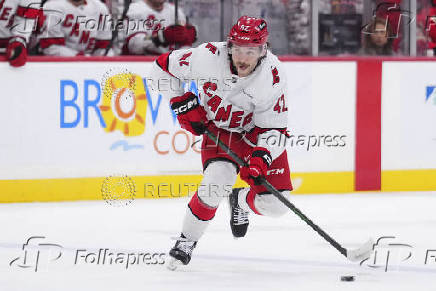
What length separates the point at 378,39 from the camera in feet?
21.7

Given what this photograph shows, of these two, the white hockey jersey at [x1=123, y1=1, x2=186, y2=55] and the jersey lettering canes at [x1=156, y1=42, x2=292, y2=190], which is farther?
the white hockey jersey at [x1=123, y1=1, x2=186, y2=55]

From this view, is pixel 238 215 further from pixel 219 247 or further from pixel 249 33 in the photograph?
pixel 249 33

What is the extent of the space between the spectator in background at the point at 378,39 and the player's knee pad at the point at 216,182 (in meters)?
2.74

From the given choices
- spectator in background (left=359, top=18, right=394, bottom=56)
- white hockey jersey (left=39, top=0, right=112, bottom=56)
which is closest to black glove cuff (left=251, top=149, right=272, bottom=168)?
white hockey jersey (left=39, top=0, right=112, bottom=56)

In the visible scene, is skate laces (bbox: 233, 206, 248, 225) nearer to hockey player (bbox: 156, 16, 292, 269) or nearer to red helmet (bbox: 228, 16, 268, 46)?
hockey player (bbox: 156, 16, 292, 269)

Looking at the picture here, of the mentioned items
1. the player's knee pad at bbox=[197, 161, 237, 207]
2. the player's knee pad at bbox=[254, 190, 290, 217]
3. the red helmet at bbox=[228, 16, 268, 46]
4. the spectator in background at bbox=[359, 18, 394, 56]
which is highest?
the spectator in background at bbox=[359, 18, 394, 56]

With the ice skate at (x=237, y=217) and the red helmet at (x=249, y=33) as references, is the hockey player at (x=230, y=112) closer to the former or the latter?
the red helmet at (x=249, y=33)

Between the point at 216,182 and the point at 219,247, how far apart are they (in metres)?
0.62

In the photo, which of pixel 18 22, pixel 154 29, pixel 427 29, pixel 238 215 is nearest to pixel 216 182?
pixel 238 215

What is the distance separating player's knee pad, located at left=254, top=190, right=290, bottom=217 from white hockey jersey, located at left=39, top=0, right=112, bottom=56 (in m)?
2.33

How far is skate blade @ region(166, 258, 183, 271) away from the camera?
12.9 ft

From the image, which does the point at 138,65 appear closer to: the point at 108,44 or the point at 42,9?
the point at 108,44

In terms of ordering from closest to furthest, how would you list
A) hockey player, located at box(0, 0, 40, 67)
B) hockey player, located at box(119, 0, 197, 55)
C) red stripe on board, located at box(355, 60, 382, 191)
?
1. hockey player, located at box(0, 0, 40, 67)
2. hockey player, located at box(119, 0, 197, 55)
3. red stripe on board, located at box(355, 60, 382, 191)

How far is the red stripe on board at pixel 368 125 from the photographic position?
6461 mm
